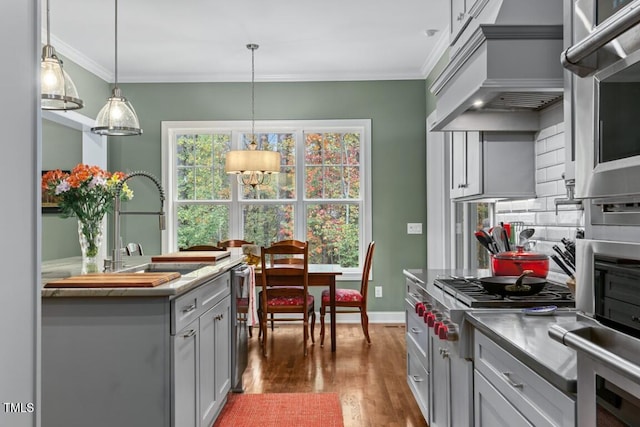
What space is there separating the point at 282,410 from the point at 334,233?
289 centimetres

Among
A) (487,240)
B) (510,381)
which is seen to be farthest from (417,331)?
(510,381)

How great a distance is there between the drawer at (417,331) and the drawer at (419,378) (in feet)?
0.17

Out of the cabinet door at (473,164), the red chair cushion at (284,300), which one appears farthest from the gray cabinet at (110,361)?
the red chair cushion at (284,300)

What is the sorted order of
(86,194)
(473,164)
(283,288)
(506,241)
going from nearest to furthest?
1. (506,241)
2. (86,194)
3. (473,164)
4. (283,288)

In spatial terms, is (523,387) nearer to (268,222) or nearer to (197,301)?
(197,301)

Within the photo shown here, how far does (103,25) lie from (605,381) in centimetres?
458

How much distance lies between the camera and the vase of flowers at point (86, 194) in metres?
2.76

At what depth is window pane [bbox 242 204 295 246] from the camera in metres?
5.91

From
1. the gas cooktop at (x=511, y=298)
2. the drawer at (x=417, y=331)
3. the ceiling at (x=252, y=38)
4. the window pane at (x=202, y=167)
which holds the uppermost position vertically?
the ceiling at (x=252, y=38)

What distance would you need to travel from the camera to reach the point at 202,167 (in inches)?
235

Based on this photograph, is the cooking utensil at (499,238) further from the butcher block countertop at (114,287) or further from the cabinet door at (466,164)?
the butcher block countertop at (114,287)

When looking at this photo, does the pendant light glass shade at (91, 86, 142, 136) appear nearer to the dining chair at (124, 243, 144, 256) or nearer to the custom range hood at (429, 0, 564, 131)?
the dining chair at (124, 243, 144, 256)

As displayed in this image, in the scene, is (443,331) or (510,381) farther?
(443,331)

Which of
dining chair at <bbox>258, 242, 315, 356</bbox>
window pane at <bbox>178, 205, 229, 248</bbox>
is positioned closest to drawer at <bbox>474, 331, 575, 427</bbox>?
dining chair at <bbox>258, 242, 315, 356</bbox>
